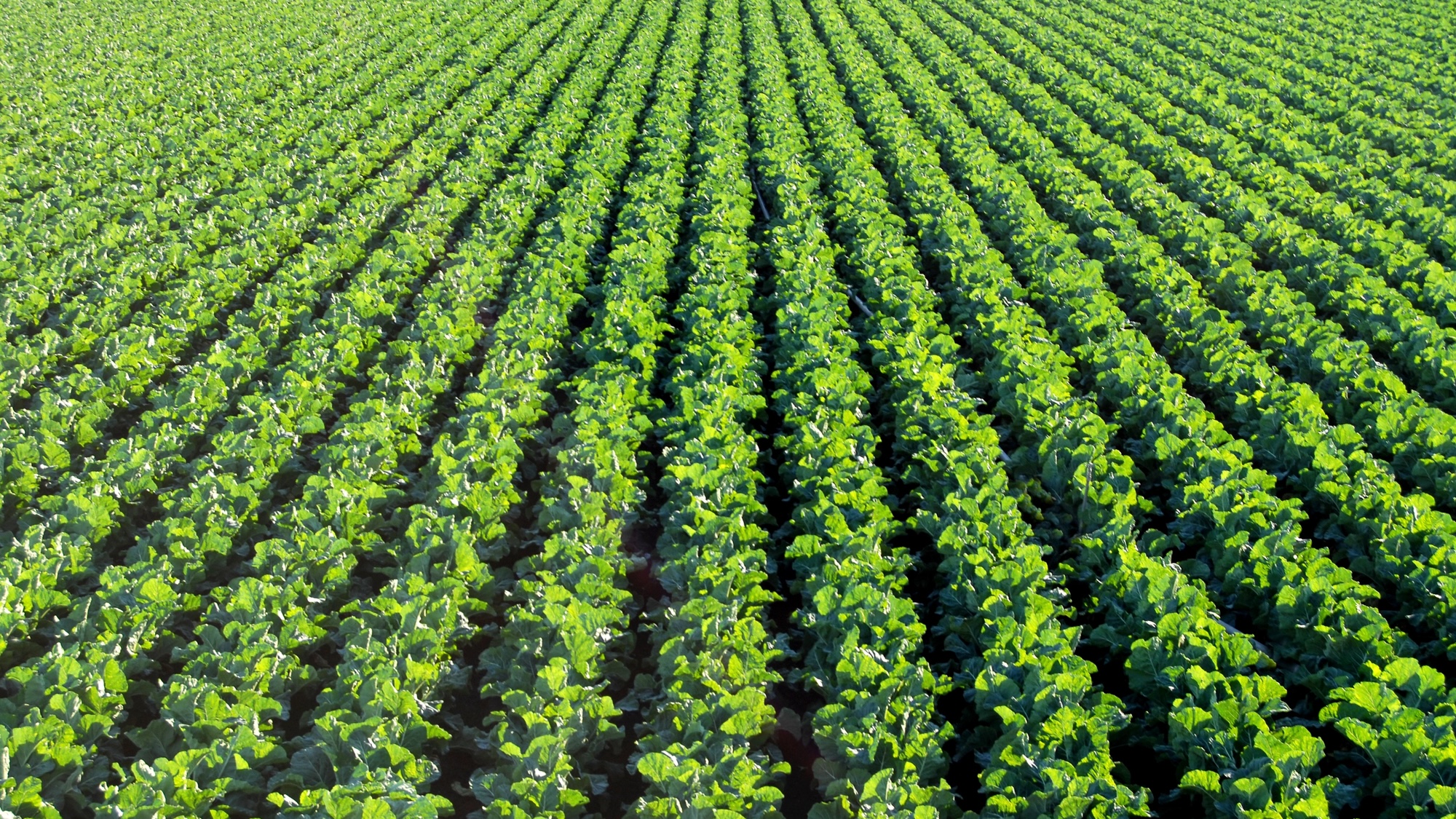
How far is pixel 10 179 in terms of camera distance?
1191 cm

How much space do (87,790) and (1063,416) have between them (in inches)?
239

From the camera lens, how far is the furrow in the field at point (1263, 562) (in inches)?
164

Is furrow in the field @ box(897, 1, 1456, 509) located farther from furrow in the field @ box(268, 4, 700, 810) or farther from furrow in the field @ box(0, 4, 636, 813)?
furrow in the field @ box(0, 4, 636, 813)

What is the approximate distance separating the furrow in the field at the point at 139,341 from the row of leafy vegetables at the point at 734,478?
50 mm

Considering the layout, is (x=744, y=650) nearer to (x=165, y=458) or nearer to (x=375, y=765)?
(x=375, y=765)

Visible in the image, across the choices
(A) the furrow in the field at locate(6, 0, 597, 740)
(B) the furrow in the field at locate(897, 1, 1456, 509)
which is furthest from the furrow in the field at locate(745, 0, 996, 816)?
(A) the furrow in the field at locate(6, 0, 597, 740)

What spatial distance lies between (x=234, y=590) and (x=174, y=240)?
6.52 m

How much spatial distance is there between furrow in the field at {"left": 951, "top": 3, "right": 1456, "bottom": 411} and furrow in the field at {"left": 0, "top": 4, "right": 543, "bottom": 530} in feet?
32.7

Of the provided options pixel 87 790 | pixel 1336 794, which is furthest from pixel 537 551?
pixel 1336 794

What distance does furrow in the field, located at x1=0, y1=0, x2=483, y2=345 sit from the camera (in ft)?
27.6

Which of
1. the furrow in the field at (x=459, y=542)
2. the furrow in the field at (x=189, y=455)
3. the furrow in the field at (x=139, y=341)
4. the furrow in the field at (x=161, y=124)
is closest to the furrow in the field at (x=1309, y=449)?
the furrow in the field at (x=459, y=542)

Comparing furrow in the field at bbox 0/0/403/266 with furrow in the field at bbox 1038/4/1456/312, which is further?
furrow in the field at bbox 0/0/403/266

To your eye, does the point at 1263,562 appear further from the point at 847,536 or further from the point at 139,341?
the point at 139,341

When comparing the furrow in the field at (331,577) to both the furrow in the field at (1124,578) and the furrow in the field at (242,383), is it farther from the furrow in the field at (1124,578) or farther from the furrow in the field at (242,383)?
the furrow in the field at (1124,578)
